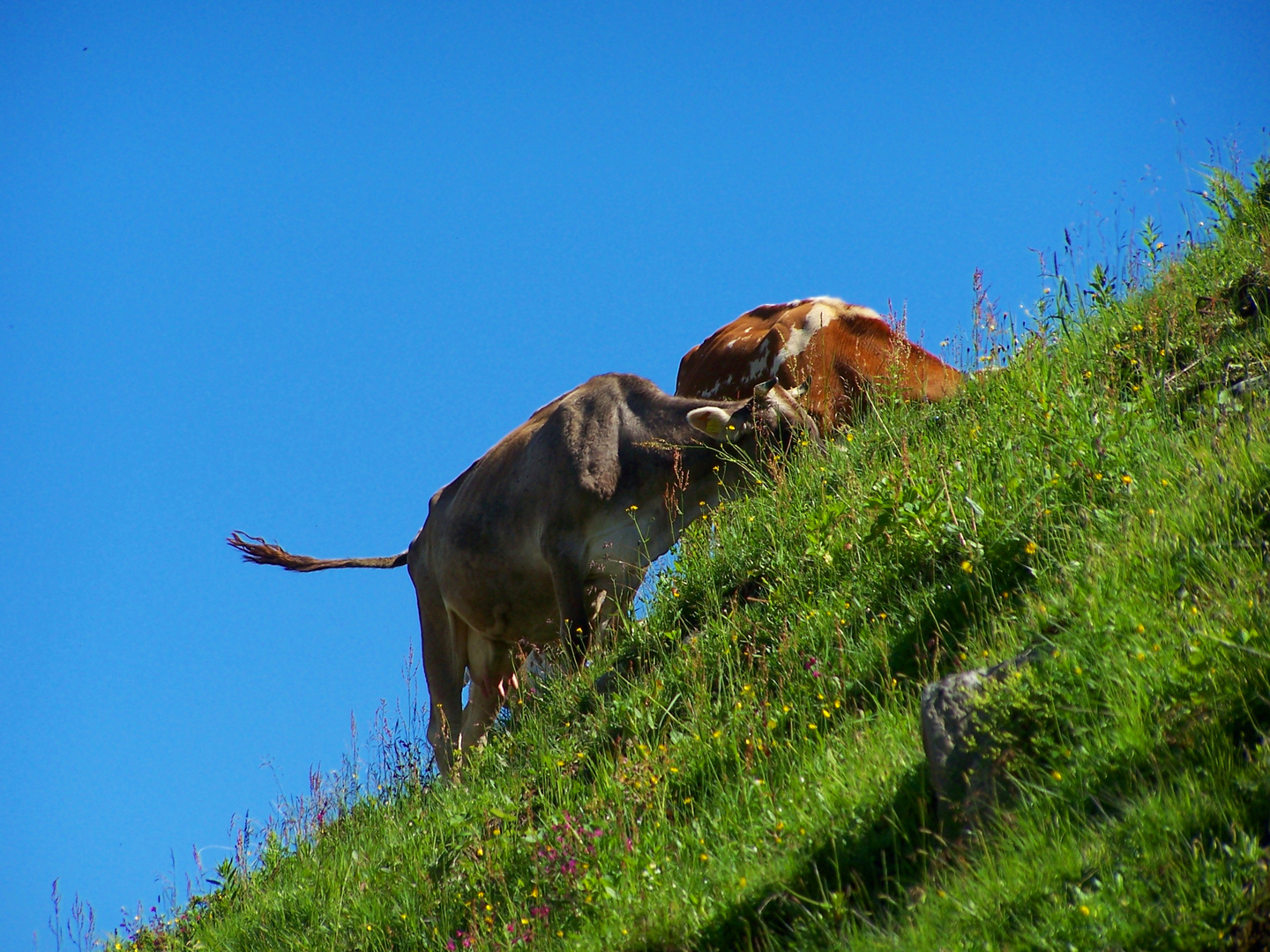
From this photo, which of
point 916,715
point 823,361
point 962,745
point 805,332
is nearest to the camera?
point 962,745

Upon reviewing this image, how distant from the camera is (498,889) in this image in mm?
5426

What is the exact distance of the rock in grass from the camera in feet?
12.3

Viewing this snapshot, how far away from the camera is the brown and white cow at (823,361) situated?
30.5ft

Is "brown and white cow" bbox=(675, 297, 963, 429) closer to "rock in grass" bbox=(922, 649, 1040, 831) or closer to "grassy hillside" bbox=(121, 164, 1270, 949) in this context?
"grassy hillside" bbox=(121, 164, 1270, 949)

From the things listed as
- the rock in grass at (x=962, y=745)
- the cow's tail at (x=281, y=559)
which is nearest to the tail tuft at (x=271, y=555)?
the cow's tail at (x=281, y=559)

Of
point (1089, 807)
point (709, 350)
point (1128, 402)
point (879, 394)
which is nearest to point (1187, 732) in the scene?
point (1089, 807)

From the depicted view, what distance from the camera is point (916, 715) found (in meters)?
4.57

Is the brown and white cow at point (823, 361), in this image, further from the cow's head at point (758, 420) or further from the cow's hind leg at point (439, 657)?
the cow's hind leg at point (439, 657)

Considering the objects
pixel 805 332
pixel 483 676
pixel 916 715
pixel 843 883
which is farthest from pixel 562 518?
pixel 843 883

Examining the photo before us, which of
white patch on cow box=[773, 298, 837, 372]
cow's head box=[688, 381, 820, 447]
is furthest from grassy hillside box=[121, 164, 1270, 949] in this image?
white patch on cow box=[773, 298, 837, 372]

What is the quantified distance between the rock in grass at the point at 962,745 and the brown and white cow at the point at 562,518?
4252mm

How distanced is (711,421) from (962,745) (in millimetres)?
5217

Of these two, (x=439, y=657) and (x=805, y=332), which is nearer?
(x=805, y=332)

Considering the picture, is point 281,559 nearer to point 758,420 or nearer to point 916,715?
point 758,420
